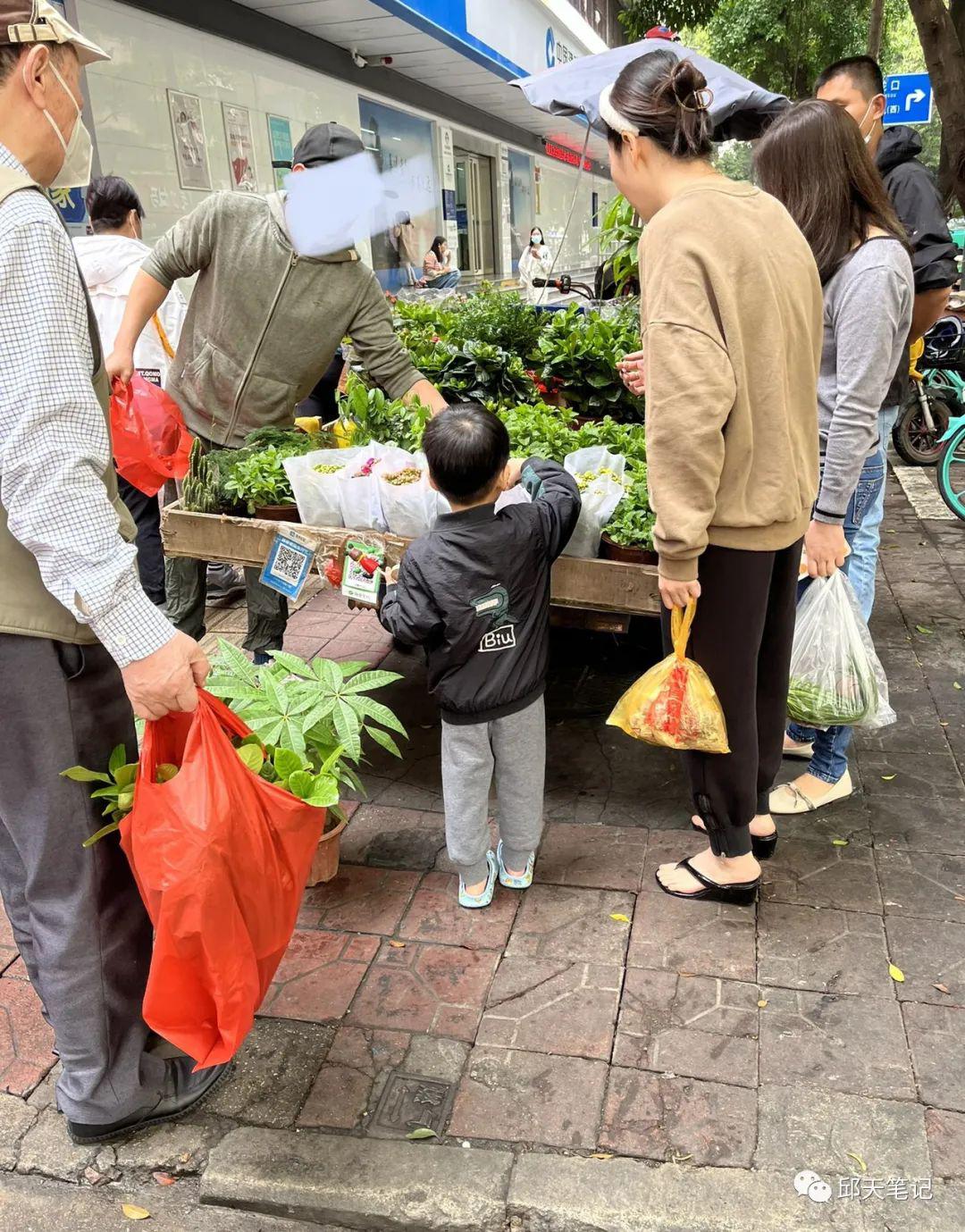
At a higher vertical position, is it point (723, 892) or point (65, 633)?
Answer: point (65, 633)

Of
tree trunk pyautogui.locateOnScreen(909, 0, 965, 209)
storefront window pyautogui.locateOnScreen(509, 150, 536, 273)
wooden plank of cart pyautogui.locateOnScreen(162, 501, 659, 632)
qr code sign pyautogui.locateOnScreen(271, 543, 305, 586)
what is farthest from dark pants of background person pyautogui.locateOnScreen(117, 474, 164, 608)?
storefront window pyautogui.locateOnScreen(509, 150, 536, 273)

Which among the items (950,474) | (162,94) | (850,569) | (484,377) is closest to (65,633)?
(850,569)

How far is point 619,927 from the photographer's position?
9.07 feet

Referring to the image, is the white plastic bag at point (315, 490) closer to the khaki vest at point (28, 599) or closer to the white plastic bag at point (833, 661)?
the khaki vest at point (28, 599)

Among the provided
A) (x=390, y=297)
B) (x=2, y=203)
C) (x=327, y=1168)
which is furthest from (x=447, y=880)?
(x=390, y=297)

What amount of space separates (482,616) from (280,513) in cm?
Result: 107

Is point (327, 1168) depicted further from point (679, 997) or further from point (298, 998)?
point (679, 997)

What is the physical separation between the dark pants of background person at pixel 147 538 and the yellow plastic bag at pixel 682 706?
2.89 m

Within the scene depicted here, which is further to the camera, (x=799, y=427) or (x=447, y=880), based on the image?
(x=447, y=880)

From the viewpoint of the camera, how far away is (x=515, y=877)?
2941mm

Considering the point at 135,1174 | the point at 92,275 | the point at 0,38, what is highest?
the point at 0,38

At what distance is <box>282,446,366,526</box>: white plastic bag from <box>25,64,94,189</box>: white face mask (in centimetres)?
115

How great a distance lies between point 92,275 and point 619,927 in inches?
144

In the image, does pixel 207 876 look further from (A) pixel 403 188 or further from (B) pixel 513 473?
(A) pixel 403 188
